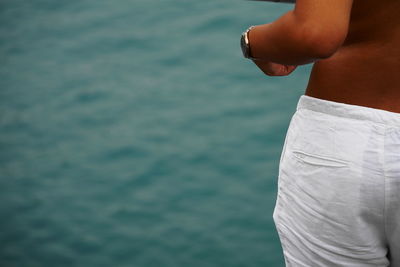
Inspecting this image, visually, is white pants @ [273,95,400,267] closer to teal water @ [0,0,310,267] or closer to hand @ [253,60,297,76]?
hand @ [253,60,297,76]

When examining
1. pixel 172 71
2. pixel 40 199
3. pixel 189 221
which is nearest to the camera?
pixel 189 221

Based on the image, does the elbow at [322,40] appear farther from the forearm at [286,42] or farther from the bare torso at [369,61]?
the bare torso at [369,61]

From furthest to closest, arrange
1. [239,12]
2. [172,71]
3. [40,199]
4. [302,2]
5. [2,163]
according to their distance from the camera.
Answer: [239,12]
[172,71]
[2,163]
[40,199]
[302,2]

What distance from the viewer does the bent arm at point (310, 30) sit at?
0.80 m

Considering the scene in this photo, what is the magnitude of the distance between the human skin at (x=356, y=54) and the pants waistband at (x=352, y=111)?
10mm

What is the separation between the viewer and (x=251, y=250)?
98.0 inches

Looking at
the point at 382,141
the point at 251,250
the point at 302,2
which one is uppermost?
the point at 302,2

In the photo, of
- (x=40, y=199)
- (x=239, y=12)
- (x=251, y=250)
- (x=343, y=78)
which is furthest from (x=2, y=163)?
(x=343, y=78)

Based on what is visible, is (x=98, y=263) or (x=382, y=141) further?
(x=98, y=263)

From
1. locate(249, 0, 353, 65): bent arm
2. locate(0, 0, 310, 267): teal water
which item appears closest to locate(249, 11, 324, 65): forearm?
locate(249, 0, 353, 65): bent arm

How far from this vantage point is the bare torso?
898mm

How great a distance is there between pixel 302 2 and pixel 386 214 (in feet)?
1.08

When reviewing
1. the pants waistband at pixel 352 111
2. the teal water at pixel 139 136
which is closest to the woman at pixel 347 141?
the pants waistband at pixel 352 111

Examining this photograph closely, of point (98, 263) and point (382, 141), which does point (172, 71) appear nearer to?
point (98, 263)
